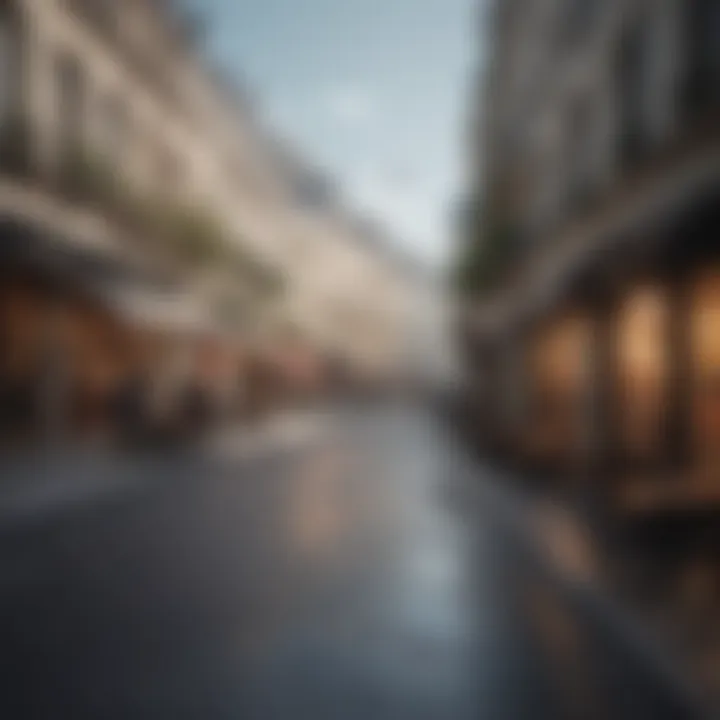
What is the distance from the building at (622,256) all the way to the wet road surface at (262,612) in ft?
7.68

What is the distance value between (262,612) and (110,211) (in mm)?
14307

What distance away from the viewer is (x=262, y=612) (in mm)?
6762

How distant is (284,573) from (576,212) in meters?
10.7

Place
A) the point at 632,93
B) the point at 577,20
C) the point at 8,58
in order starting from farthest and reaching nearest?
Answer: 1. the point at 577,20
2. the point at 8,58
3. the point at 632,93

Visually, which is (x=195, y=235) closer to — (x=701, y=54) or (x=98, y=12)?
(x=98, y=12)

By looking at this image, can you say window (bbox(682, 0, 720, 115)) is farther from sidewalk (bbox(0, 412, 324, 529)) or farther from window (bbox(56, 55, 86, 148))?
window (bbox(56, 55, 86, 148))

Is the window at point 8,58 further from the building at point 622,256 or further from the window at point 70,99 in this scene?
the building at point 622,256

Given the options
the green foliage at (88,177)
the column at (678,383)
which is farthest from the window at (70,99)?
the column at (678,383)

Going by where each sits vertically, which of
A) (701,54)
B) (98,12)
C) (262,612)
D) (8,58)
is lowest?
(262,612)

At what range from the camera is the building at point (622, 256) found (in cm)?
1005

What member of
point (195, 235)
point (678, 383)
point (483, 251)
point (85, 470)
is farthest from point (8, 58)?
point (483, 251)

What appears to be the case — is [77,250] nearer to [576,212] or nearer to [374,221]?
[576,212]

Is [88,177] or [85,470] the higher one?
[88,177]

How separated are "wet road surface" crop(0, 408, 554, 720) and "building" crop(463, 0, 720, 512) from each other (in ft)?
7.68
